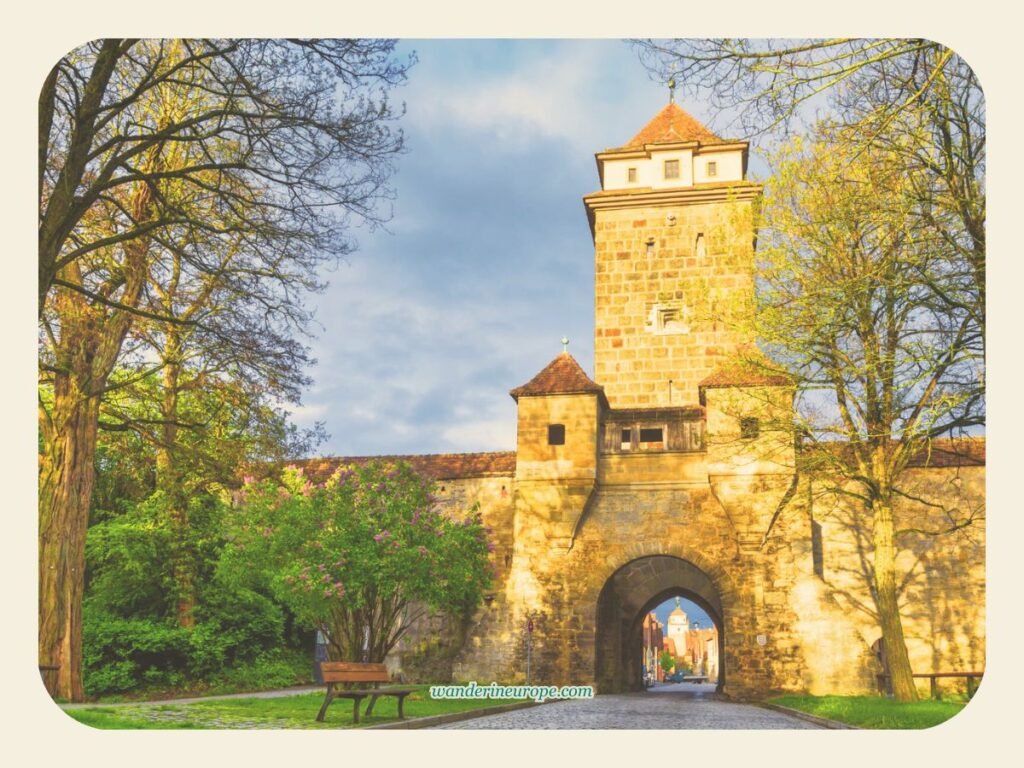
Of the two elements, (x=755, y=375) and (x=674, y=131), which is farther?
(x=674, y=131)

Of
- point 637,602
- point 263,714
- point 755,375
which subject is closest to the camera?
point 263,714

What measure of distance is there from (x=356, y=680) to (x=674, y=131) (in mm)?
14310

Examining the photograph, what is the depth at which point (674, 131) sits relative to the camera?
833 inches

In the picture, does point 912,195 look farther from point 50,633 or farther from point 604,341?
point 604,341

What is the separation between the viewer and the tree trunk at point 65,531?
9.01 meters

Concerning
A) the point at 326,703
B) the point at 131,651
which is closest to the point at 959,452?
the point at 326,703

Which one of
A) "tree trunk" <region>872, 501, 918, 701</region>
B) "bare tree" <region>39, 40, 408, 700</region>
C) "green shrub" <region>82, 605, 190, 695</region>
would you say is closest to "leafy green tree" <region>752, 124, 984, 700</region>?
"tree trunk" <region>872, 501, 918, 701</region>

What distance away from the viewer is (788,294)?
1282 centimetres

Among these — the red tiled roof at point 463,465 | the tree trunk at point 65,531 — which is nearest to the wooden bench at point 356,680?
the tree trunk at point 65,531

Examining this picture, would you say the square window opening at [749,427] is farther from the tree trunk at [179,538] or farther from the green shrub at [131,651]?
the green shrub at [131,651]

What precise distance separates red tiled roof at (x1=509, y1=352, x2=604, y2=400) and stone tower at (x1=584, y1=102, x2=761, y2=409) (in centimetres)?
181

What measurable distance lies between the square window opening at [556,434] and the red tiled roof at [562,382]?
64cm

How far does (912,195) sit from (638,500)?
1070 centimetres

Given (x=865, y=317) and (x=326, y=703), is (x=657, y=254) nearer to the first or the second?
(x=865, y=317)
